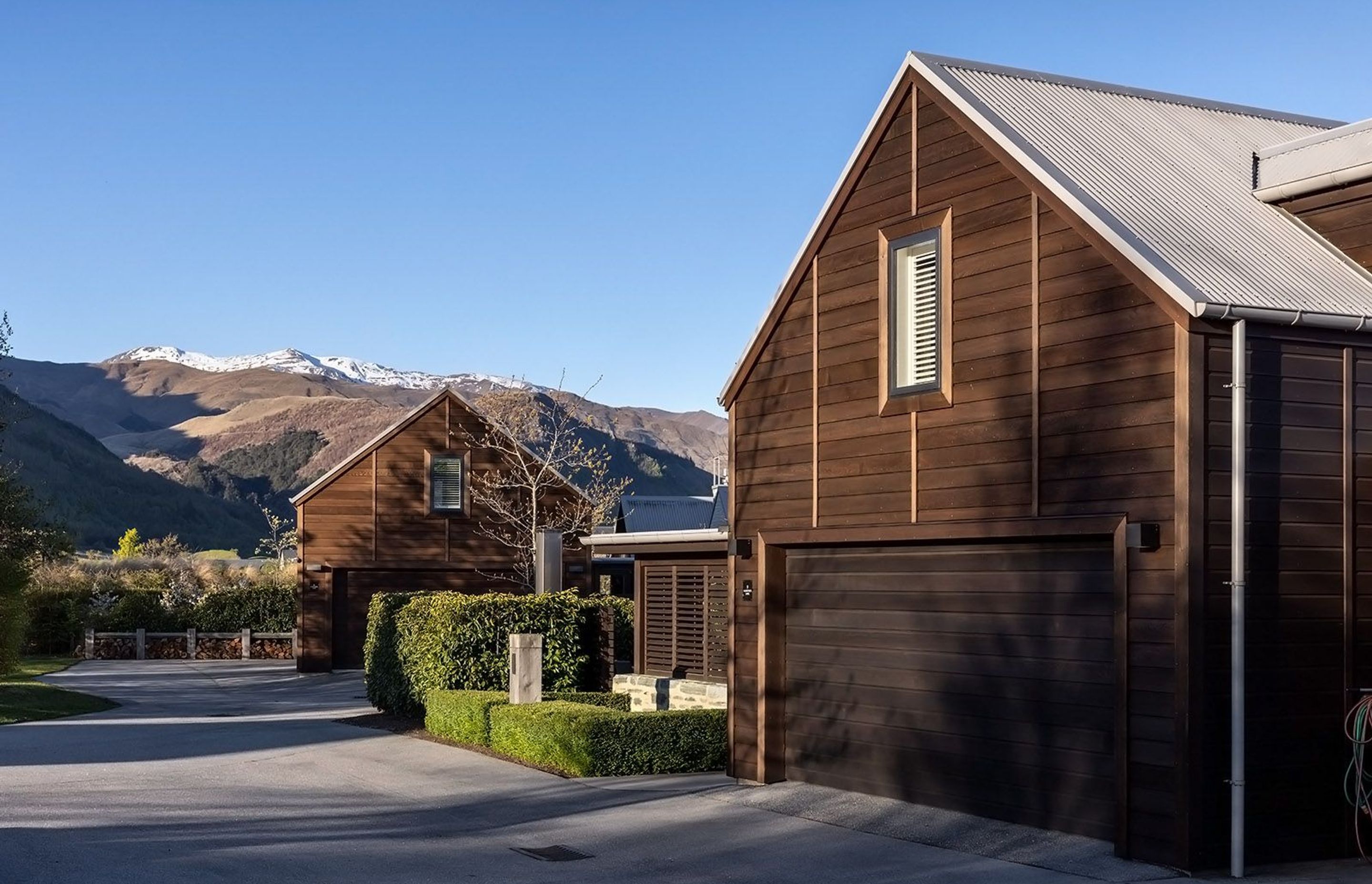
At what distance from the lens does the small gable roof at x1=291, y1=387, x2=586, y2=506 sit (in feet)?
125

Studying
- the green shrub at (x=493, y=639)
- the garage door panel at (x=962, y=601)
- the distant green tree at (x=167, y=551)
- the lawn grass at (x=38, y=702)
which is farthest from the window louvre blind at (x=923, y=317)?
the distant green tree at (x=167, y=551)

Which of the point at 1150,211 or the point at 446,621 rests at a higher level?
the point at 1150,211

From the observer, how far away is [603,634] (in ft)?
77.2

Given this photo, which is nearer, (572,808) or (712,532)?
(572,808)

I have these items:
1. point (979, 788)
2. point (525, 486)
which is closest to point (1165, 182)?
point (979, 788)

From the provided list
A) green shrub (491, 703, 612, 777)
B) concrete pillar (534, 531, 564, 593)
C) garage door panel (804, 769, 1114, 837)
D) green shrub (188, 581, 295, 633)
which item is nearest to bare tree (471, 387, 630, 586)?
green shrub (188, 581, 295, 633)

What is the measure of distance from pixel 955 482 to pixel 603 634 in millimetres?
10805

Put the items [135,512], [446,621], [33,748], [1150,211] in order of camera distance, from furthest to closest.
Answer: [135,512] < [446,621] < [33,748] < [1150,211]

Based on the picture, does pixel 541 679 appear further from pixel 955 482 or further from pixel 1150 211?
pixel 1150 211

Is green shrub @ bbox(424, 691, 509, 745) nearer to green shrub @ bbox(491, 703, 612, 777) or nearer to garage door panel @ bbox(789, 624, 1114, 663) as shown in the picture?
green shrub @ bbox(491, 703, 612, 777)

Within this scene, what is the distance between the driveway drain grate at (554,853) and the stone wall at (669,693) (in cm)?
683

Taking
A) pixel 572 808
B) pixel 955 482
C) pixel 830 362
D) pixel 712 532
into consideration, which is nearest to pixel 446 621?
pixel 712 532

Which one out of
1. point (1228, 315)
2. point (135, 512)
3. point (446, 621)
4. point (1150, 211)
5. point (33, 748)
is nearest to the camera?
point (1228, 315)

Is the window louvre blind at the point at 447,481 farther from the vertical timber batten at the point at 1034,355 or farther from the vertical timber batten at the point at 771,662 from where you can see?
the vertical timber batten at the point at 1034,355
